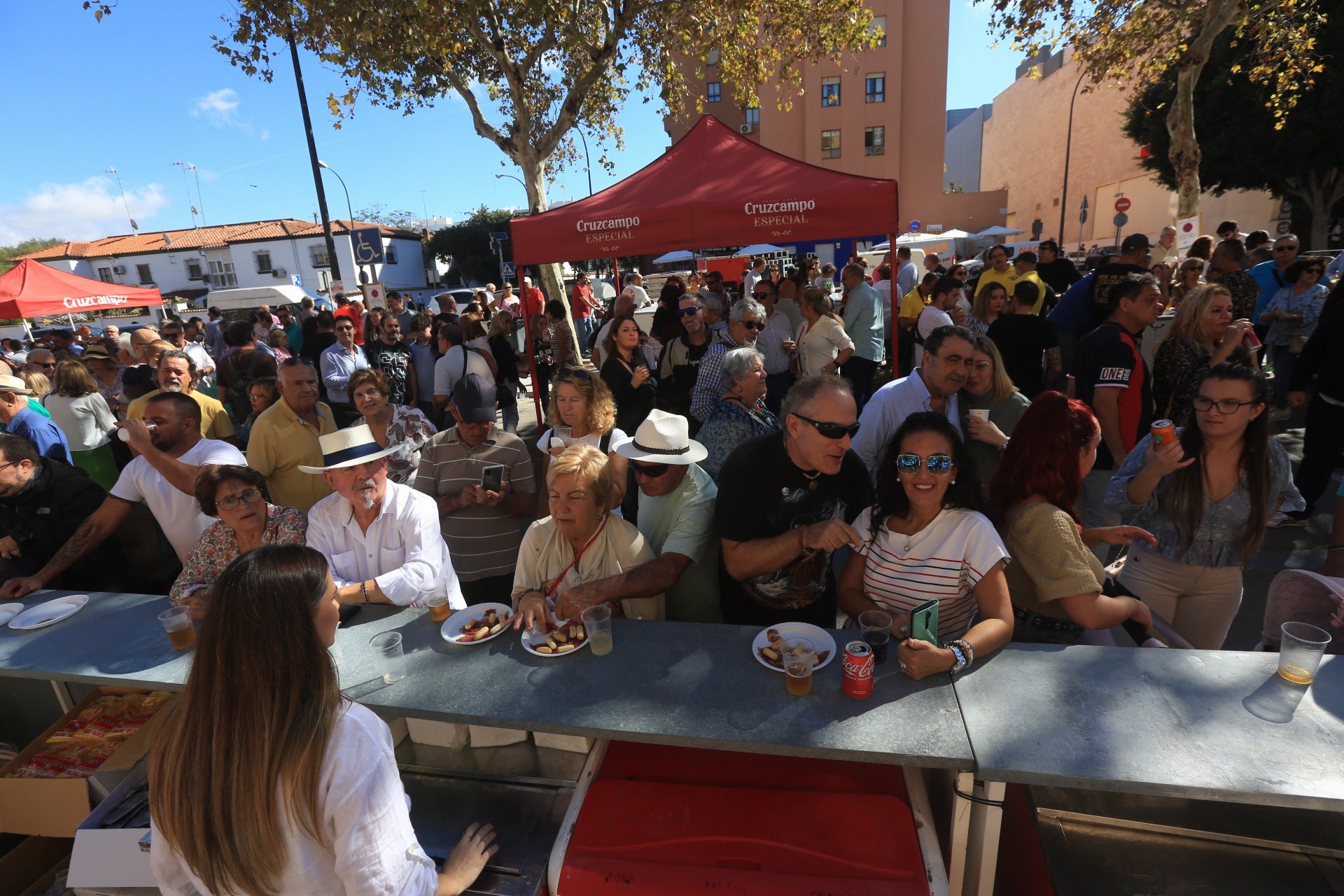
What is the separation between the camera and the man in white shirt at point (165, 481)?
3404 millimetres

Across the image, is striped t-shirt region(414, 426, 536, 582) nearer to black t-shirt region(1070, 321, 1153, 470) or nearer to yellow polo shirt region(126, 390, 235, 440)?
yellow polo shirt region(126, 390, 235, 440)

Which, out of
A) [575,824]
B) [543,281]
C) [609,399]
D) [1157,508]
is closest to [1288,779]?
[1157,508]

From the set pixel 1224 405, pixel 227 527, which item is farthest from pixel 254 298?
pixel 1224 405

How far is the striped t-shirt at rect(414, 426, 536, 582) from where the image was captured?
11.7 ft

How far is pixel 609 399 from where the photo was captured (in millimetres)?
3914

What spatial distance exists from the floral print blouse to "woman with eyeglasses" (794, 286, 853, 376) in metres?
4.79

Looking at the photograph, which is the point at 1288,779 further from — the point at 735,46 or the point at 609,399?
the point at 735,46

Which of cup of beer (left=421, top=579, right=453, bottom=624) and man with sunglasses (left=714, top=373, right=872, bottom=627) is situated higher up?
man with sunglasses (left=714, top=373, right=872, bottom=627)

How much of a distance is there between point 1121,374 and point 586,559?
143 inches

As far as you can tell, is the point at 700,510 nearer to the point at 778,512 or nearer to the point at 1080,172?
the point at 778,512

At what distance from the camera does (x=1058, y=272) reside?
29.1 ft

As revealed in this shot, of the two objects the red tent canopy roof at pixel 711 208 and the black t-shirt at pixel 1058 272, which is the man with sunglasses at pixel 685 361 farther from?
the black t-shirt at pixel 1058 272

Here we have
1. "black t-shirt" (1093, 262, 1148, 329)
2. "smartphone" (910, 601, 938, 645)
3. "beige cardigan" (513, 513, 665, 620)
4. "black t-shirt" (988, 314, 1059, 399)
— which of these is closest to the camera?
"smartphone" (910, 601, 938, 645)

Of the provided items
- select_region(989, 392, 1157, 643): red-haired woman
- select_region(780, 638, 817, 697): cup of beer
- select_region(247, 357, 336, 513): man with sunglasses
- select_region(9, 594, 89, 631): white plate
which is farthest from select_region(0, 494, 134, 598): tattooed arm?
select_region(989, 392, 1157, 643): red-haired woman
